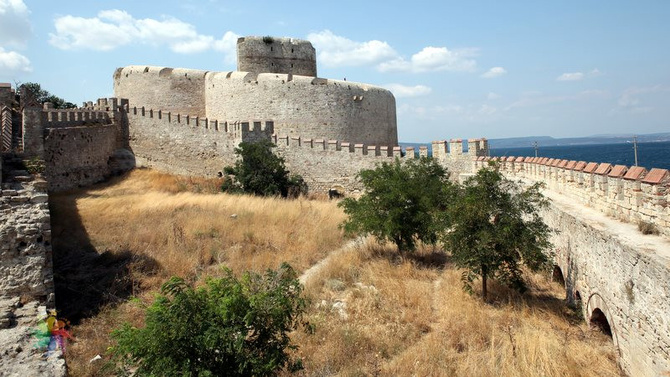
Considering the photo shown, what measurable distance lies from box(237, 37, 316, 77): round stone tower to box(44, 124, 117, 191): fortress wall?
26.1 feet

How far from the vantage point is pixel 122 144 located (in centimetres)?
2298

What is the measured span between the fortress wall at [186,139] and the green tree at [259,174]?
109 cm

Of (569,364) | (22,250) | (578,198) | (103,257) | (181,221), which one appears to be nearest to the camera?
(569,364)

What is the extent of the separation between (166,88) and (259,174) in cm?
917

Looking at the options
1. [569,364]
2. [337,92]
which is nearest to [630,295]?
[569,364]

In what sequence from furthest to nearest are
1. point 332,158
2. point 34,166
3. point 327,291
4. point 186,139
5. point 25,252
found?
point 186,139 < point 332,158 < point 34,166 < point 327,291 < point 25,252

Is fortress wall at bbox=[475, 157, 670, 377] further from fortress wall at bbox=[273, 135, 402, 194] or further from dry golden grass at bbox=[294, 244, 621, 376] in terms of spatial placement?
fortress wall at bbox=[273, 135, 402, 194]

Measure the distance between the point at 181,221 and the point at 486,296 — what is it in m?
8.77

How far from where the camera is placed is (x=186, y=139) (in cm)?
2184

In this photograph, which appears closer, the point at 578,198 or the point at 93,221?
the point at 578,198

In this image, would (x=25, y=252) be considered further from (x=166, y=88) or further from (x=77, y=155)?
(x=166, y=88)

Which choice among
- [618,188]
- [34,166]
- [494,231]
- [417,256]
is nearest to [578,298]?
[494,231]

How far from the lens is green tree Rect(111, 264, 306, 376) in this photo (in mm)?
4582

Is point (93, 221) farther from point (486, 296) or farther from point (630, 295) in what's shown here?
point (630, 295)
